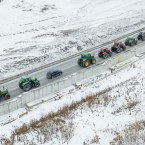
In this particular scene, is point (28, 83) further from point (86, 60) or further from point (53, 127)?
point (53, 127)

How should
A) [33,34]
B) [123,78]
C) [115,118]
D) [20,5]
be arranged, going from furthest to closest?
[20,5] < [33,34] < [123,78] < [115,118]

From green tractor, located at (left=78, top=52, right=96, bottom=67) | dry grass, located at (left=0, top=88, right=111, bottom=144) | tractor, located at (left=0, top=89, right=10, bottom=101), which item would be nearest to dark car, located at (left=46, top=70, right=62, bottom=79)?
green tractor, located at (left=78, top=52, right=96, bottom=67)

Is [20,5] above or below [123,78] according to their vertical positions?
above

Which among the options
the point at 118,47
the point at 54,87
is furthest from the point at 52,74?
the point at 118,47

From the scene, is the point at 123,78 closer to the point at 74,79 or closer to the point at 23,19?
the point at 74,79

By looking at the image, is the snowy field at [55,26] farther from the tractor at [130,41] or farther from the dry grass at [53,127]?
the dry grass at [53,127]

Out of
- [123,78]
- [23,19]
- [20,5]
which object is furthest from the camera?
[20,5]

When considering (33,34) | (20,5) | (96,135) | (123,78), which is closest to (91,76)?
(123,78)
